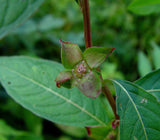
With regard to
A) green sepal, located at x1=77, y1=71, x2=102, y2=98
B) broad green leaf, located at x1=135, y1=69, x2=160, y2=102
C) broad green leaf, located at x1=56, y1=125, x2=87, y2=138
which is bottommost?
broad green leaf, located at x1=56, y1=125, x2=87, y2=138

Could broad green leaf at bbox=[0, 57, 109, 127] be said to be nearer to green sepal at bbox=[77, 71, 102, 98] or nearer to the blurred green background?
green sepal at bbox=[77, 71, 102, 98]

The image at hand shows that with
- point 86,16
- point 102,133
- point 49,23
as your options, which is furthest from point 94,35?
point 86,16

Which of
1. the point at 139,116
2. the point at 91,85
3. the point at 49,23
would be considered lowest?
the point at 139,116

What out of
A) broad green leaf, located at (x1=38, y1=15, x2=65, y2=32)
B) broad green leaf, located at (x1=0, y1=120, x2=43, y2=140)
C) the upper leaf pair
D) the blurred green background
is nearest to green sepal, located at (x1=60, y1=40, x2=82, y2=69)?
the upper leaf pair

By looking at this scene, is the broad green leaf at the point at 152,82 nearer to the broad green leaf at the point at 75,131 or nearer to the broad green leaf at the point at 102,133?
the broad green leaf at the point at 102,133

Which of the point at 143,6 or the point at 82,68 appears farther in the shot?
the point at 143,6

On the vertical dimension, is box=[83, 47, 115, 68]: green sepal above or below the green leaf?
below

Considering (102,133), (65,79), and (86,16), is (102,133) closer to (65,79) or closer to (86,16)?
(65,79)
